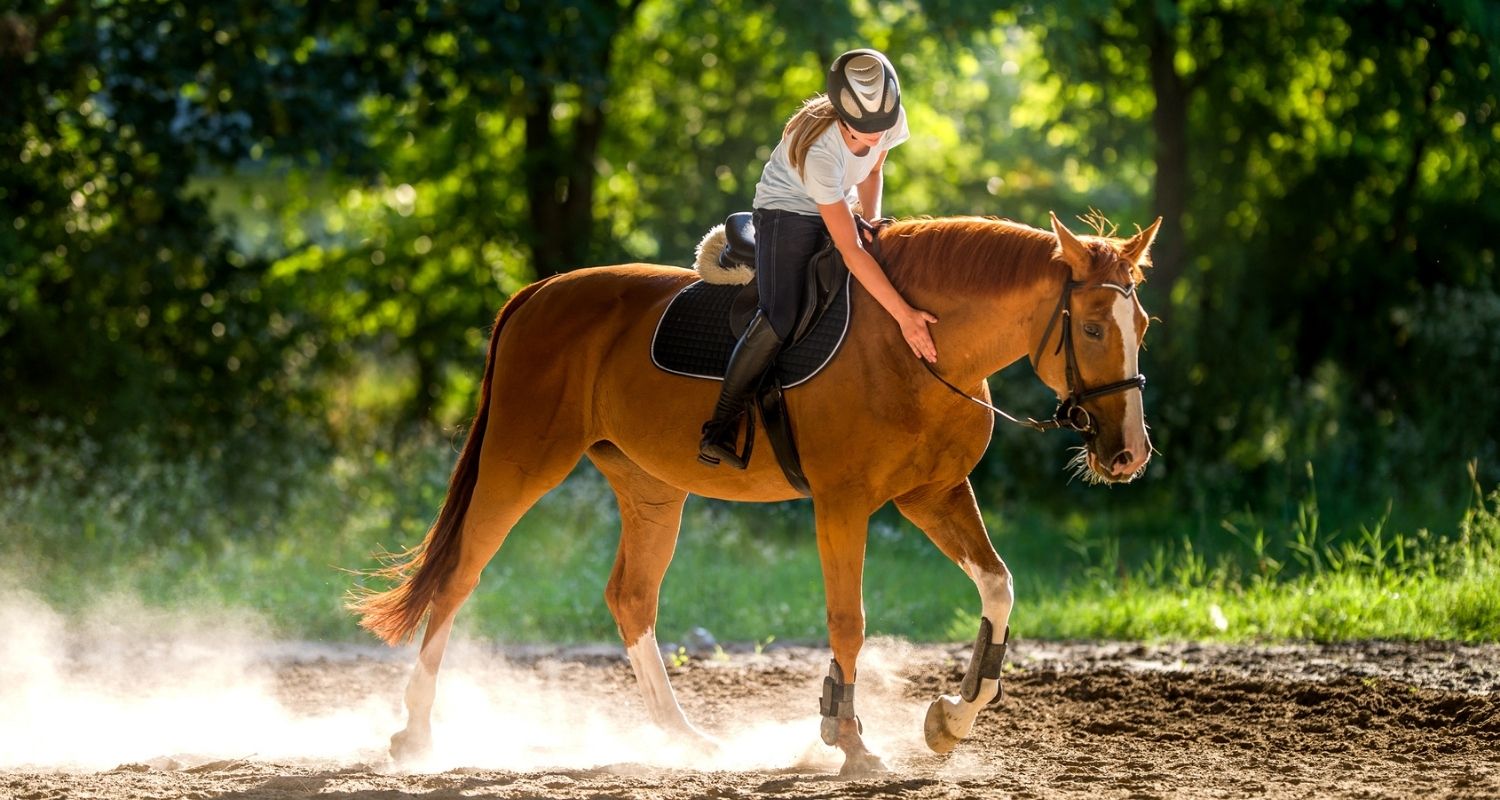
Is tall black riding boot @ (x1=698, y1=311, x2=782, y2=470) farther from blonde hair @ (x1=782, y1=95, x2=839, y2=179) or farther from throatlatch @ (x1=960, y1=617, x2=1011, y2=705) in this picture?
throatlatch @ (x1=960, y1=617, x2=1011, y2=705)

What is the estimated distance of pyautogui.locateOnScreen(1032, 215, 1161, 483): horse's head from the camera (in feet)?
17.2

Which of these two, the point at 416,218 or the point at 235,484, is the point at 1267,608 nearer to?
the point at 235,484

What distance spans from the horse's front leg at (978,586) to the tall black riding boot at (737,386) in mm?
635

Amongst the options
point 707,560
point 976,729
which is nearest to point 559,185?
point 707,560

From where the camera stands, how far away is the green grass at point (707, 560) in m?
8.98

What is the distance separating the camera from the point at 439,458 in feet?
44.4

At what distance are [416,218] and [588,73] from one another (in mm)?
4283

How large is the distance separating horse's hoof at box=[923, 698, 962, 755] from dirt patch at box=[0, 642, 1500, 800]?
0.09 meters

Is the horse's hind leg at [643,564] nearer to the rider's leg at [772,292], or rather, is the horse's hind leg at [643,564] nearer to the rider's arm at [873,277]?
the rider's leg at [772,292]

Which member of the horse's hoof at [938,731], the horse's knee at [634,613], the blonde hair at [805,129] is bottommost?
the horse's hoof at [938,731]

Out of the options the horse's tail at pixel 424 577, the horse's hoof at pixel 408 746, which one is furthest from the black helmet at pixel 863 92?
the horse's hoof at pixel 408 746

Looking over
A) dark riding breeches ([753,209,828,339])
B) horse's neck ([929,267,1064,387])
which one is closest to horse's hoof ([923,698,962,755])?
horse's neck ([929,267,1064,387])

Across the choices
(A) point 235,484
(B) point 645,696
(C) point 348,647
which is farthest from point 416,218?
(B) point 645,696

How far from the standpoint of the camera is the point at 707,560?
11.6m
